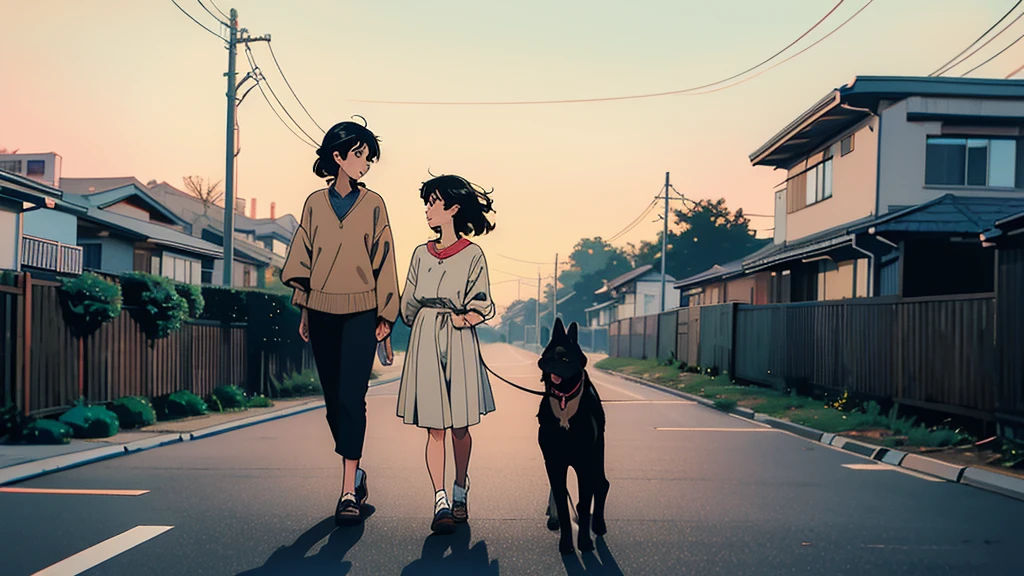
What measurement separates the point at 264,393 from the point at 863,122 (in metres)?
16.2

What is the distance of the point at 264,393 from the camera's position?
62.3ft

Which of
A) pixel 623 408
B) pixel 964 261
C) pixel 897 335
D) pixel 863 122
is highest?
pixel 863 122

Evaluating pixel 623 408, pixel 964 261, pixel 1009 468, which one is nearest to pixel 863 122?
pixel 964 261

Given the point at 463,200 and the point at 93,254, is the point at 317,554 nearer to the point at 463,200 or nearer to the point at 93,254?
the point at 463,200

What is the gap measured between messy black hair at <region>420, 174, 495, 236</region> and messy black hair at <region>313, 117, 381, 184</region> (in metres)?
0.49

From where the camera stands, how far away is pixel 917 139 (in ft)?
72.3

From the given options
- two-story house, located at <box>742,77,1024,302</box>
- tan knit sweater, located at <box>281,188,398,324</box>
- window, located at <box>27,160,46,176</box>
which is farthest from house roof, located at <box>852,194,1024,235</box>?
window, located at <box>27,160,46,176</box>

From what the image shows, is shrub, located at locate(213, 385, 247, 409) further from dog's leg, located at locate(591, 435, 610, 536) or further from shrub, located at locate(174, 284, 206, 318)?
dog's leg, located at locate(591, 435, 610, 536)

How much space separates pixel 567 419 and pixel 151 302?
33.1ft

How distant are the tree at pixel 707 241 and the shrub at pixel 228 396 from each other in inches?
2334

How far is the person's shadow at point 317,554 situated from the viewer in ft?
16.6

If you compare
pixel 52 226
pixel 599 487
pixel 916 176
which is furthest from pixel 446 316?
pixel 52 226

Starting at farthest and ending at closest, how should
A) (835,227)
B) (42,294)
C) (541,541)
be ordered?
(835,227)
(42,294)
(541,541)

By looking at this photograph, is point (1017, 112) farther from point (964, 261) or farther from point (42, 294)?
point (42, 294)
